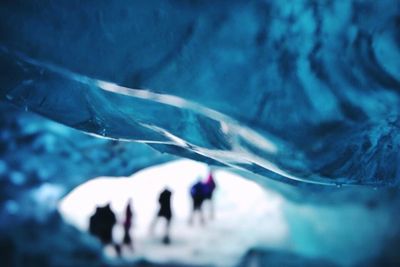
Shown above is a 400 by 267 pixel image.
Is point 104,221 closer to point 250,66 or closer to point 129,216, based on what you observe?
point 129,216

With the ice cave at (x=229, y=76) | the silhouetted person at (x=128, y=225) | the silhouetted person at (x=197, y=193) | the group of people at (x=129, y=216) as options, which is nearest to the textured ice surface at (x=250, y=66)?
the ice cave at (x=229, y=76)

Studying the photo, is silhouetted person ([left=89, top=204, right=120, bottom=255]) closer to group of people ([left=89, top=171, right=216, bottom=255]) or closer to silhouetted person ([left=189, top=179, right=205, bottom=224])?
group of people ([left=89, top=171, right=216, bottom=255])

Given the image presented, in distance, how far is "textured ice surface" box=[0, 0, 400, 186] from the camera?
4.47 feet

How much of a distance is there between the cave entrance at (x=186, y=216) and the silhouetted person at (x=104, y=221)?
0.62 m

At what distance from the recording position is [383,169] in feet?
6.61

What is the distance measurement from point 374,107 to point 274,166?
0.50 meters

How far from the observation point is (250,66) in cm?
147

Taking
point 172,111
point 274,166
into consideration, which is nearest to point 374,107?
point 274,166

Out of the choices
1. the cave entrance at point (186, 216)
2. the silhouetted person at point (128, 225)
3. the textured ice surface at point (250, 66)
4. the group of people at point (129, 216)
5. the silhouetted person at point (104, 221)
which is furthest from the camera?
the cave entrance at point (186, 216)

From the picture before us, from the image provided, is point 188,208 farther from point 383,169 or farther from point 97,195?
point 383,169

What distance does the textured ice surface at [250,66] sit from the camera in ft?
4.47

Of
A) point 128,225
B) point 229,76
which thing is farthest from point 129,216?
point 229,76

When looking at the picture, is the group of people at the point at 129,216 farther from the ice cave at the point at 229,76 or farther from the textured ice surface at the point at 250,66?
the textured ice surface at the point at 250,66

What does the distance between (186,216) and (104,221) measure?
4930 mm
